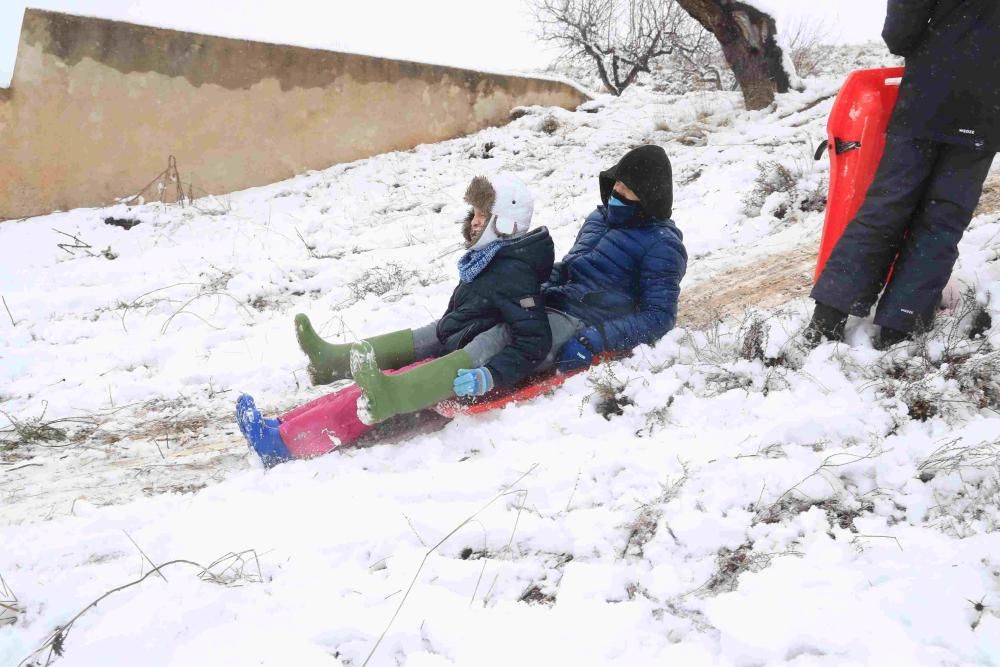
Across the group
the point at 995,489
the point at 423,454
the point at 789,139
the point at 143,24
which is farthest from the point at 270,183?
the point at 995,489

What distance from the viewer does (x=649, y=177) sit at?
10.1 ft

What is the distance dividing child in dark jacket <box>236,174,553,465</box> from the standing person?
113 centimetres

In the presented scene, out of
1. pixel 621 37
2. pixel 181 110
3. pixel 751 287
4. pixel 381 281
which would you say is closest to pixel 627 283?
pixel 751 287

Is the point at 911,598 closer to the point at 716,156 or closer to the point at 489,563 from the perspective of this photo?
the point at 489,563

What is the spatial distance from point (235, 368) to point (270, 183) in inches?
184

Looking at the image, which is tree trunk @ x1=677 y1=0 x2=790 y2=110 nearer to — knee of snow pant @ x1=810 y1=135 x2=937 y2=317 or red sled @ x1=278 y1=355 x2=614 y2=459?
knee of snow pant @ x1=810 y1=135 x2=937 y2=317

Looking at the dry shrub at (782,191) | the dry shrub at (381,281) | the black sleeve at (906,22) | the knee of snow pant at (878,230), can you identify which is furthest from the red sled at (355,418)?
the dry shrub at (782,191)

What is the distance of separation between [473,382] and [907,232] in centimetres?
175

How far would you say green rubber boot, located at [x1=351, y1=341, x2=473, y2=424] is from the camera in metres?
2.49

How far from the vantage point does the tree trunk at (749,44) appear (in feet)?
23.6

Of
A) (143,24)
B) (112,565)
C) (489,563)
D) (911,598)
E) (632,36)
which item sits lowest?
(112,565)

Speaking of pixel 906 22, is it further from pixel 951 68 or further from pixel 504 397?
pixel 504 397

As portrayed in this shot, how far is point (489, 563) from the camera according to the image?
1863mm

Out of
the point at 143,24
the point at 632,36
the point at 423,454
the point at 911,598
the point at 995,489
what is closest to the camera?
the point at 911,598
